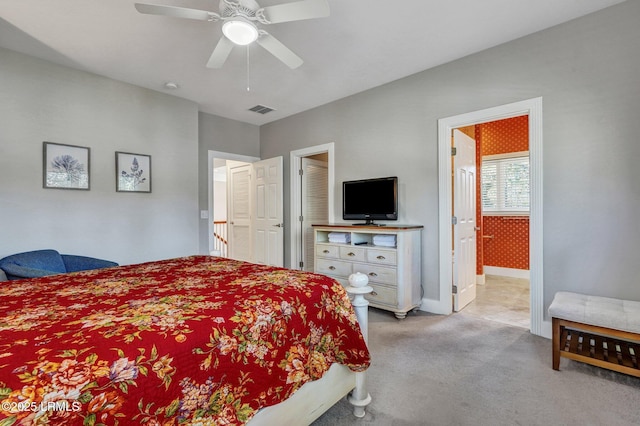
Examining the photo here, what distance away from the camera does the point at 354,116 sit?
3953mm

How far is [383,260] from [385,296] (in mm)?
375

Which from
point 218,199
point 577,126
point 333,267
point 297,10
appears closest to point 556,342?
point 577,126

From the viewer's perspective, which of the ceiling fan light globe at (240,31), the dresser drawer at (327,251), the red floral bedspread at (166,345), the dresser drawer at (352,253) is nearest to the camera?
the red floral bedspread at (166,345)

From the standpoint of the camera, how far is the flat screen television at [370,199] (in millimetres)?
3424

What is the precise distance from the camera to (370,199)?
362 cm

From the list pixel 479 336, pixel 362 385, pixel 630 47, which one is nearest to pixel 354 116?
pixel 630 47

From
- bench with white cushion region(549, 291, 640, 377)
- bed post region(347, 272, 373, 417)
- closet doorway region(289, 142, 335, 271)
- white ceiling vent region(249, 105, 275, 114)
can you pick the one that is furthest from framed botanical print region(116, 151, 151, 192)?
bench with white cushion region(549, 291, 640, 377)

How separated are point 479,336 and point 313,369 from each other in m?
1.98

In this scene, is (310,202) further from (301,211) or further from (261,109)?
(261,109)

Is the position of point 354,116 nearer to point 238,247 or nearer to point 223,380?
point 238,247

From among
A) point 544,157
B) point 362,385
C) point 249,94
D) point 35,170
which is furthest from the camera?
point 249,94

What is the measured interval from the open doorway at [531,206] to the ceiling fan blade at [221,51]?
7.26ft

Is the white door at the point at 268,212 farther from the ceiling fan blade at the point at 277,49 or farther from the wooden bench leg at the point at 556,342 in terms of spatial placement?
the wooden bench leg at the point at 556,342

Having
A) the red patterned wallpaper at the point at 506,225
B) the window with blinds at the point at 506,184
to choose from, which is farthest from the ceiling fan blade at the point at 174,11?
the window with blinds at the point at 506,184
